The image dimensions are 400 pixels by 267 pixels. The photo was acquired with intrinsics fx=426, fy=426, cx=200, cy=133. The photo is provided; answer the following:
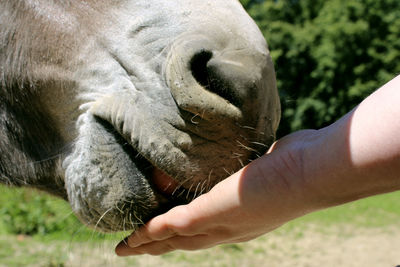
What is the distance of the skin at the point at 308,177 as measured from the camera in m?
1.22

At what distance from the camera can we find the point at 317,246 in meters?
7.89

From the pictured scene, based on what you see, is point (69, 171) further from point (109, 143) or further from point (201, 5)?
point (201, 5)

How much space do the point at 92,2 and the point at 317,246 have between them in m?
7.11

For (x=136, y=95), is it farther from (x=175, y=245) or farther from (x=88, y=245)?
(x=88, y=245)

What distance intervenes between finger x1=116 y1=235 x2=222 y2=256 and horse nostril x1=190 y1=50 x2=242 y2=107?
55cm

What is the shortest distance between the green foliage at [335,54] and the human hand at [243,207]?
66.8ft

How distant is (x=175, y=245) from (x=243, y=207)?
0.46m

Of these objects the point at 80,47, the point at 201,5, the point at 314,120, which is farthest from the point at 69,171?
the point at 314,120

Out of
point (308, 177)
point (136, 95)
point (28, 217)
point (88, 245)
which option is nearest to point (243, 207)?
point (308, 177)

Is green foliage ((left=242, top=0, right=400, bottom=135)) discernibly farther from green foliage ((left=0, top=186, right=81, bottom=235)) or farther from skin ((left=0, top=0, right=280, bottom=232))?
skin ((left=0, top=0, right=280, bottom=232))

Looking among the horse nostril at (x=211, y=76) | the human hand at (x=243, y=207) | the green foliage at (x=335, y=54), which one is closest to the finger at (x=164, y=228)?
the human hand at (x=243, y=207)

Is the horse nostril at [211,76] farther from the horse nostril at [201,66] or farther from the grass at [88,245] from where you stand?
the grass at [88,245]

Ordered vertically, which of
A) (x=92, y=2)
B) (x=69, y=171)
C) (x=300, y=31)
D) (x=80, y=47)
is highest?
(x=92, y=2)

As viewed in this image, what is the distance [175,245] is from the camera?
5.80 ft
